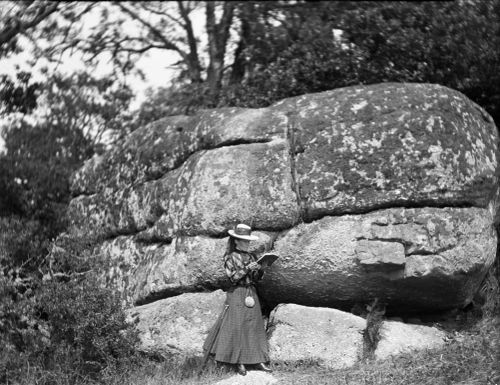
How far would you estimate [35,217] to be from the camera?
42.8ft

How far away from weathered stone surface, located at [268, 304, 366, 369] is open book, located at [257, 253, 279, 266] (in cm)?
83

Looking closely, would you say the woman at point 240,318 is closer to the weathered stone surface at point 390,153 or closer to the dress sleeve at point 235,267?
the dress sleeve at point 235,267

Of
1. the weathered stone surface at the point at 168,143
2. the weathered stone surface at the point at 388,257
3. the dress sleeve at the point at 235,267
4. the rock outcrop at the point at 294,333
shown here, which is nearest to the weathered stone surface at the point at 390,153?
the weathered stone surface at the point at 388,257

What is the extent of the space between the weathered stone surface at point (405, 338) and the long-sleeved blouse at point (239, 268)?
6.44 ft

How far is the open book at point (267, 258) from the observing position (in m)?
9.76

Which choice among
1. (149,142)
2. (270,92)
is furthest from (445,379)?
(270,92)

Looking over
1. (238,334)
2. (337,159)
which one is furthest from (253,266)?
(337,159)

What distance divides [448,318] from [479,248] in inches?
51.1

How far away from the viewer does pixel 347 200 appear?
34.3ft

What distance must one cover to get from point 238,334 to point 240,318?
22 cm

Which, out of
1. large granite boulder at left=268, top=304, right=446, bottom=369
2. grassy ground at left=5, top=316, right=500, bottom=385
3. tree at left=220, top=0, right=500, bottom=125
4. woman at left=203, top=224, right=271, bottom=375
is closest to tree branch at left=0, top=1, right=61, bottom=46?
tree at left=220, top=0, right=500, bottom=125

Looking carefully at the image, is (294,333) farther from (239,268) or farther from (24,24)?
(24,24)

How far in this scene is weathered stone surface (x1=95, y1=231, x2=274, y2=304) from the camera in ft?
34.9

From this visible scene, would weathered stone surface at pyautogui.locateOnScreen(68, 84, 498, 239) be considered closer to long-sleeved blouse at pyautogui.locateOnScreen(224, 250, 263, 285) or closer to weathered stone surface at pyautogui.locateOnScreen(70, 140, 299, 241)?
weathered stone surface at pyautogui.locateOnScreen(70, 140, 299, 241)
